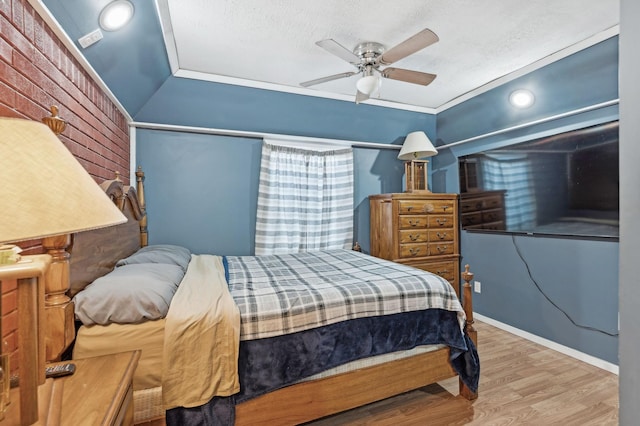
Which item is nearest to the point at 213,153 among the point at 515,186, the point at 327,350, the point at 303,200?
the point at 303,200

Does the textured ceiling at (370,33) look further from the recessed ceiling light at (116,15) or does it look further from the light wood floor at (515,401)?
the light wood floor at (515,401)

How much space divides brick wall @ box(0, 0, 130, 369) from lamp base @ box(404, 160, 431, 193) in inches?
116

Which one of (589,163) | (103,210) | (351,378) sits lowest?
(351,378)

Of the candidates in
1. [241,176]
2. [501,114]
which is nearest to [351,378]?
[241,176]

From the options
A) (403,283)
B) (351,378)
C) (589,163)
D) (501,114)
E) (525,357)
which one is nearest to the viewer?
(351,378)

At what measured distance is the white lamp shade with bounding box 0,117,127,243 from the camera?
51 cm

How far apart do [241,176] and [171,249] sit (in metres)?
1.07

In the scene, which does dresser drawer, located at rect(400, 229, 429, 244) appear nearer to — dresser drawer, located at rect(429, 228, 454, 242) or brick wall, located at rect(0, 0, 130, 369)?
dresser drawer, located at rect(429, 228, 454, 242)

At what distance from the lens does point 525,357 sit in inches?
97.7

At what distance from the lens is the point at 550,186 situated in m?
2.57

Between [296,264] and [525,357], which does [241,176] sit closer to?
[296,264]

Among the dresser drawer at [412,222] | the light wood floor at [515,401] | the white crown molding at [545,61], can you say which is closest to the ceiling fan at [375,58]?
the white crown molding at [545,61]

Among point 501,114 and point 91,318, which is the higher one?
point 501,114

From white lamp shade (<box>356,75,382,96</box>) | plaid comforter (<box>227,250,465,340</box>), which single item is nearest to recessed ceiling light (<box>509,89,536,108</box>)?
white lamp shade (<box>356,75,382,96</box>)
